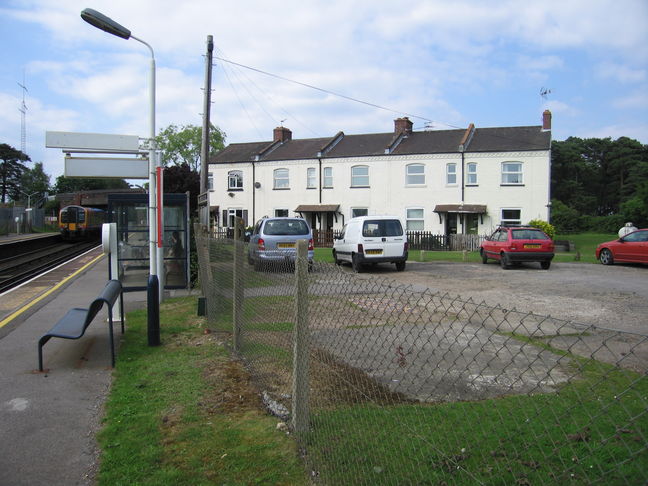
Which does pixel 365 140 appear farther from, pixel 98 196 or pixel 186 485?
pixel 186 485

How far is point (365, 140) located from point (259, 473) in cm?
3717

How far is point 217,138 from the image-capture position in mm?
66500

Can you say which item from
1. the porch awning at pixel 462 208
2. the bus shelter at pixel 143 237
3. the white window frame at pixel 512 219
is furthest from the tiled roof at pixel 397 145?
the bus shelter at pixel 143 237

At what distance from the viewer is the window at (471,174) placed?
34031mm

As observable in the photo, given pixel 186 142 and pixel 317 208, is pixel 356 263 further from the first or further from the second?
pixel 186 142

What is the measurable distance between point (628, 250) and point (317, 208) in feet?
72.2

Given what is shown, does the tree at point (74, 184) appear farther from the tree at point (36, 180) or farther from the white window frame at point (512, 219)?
the white window frame at point (512, 219)

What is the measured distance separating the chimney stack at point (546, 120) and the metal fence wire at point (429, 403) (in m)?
30.7

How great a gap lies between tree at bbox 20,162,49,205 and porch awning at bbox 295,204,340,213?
242 feet

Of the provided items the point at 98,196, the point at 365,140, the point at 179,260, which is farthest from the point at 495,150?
the point at 98,196

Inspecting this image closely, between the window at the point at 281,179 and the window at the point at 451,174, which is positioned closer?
the window at the point at 451,174

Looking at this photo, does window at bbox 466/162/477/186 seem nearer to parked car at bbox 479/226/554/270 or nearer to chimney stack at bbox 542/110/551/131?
chimney stack at bbox 542/110/551/131

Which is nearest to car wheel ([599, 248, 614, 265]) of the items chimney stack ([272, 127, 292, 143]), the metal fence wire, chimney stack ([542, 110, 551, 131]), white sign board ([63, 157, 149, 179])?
the metal fence wire

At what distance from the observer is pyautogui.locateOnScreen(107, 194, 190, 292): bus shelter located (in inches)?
516
